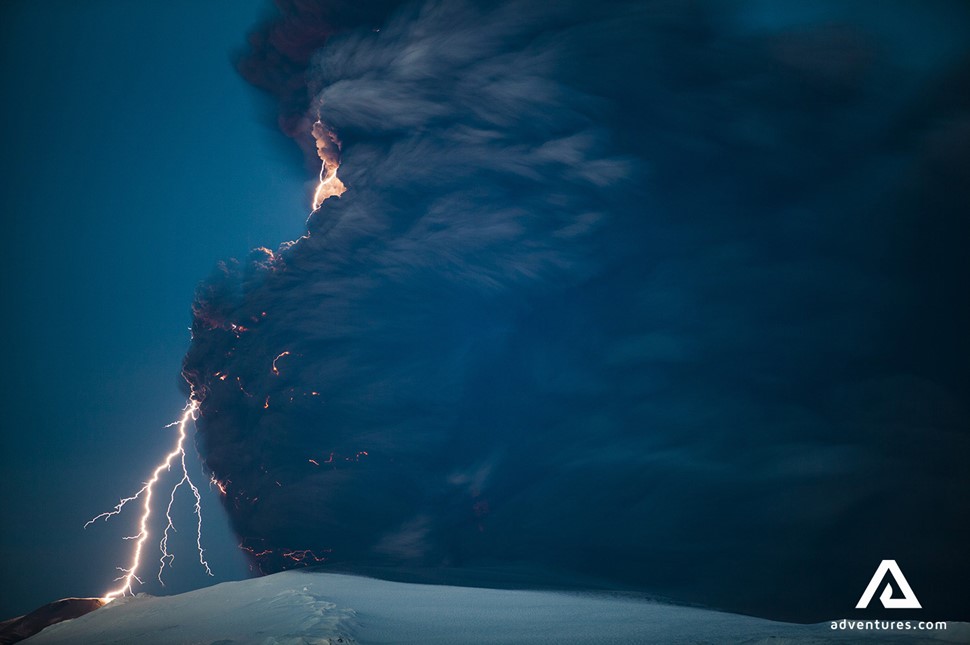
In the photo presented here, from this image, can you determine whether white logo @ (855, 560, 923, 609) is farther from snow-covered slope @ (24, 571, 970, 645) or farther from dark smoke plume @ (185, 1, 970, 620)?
snow-covered slope @ (24, 571, 970, 645)

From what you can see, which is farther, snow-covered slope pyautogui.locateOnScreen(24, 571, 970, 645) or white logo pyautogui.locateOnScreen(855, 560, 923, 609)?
white logo pyautogui.locateOnScreen(855, 560, 923, 609)

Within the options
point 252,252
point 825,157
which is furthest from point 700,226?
point 252,252

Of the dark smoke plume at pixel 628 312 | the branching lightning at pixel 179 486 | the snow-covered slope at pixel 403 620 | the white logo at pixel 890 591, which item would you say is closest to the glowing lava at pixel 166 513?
the branching lightning at pixel 179 486

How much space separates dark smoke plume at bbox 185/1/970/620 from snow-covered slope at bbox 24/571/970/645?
2.30 metres

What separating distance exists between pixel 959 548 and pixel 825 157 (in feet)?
16.8

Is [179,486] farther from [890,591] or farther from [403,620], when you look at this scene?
[890,591]

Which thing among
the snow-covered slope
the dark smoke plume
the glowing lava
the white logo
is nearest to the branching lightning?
the glowing lava

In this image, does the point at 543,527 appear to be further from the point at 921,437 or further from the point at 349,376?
the point at 921,437

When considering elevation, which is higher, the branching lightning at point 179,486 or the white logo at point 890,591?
the branching lightning at point 179,486

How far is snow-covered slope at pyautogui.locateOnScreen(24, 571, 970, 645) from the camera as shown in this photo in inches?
159

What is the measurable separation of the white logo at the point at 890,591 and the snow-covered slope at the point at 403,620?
2.12m

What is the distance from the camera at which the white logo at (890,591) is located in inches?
250

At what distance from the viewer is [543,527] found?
8.64 meters

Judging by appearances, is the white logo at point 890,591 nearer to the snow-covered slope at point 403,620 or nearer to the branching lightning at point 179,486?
the snow-covered slope at point 403,620
